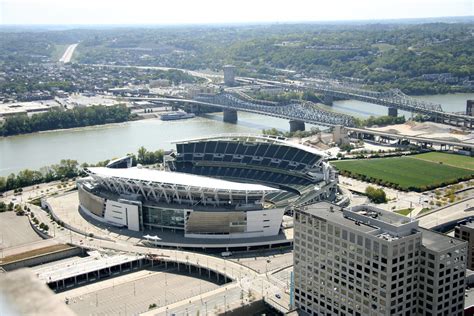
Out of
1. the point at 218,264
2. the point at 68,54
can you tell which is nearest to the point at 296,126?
the point at 218,264

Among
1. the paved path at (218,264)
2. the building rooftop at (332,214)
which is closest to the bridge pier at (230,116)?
the paved path at (218,264)

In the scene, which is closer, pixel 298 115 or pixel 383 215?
pixel 383 215

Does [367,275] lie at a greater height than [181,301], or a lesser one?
greater

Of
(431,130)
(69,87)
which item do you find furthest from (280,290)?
(69,87)

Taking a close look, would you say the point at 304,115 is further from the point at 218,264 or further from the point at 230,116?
the point at 218,264

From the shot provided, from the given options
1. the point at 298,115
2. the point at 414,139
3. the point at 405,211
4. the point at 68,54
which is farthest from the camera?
the point at 68,54

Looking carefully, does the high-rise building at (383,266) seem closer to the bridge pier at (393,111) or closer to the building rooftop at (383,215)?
the building rooftop at (383,215)

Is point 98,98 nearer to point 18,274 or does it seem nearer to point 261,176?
point 261,176
